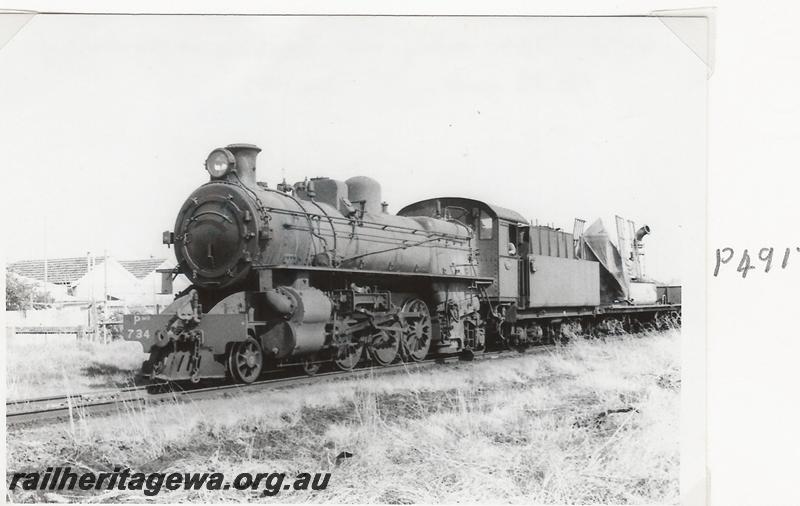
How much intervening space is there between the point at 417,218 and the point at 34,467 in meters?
8.05

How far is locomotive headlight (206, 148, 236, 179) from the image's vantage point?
31.0 ft

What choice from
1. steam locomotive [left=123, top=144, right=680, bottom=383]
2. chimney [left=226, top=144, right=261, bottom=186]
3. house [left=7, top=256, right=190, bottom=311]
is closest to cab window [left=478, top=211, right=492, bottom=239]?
steam locomotive [left=123, top=144, right=680, bottom=383]

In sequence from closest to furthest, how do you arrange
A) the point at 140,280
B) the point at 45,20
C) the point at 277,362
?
the point at 45,20 → the point at 277,362 → the point at 140,280

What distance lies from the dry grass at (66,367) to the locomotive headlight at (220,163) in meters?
3.02

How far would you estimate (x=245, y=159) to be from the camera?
380 inches

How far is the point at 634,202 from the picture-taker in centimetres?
912

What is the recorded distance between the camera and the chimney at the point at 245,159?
31.4 feet

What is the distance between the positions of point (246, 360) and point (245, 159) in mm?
2692

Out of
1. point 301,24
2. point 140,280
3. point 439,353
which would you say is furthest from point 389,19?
point 140,280

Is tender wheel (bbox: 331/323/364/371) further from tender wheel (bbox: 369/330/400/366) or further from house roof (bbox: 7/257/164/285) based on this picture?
house roof (bbox: 7/257/164/285)

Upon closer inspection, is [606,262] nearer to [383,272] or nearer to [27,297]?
[383,272]

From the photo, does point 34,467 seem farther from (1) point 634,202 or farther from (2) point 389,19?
(1) point 634,202

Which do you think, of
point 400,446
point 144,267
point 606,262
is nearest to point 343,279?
point 400,446

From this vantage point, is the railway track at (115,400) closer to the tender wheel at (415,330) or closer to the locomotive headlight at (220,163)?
the tender wheel at (415,330)
